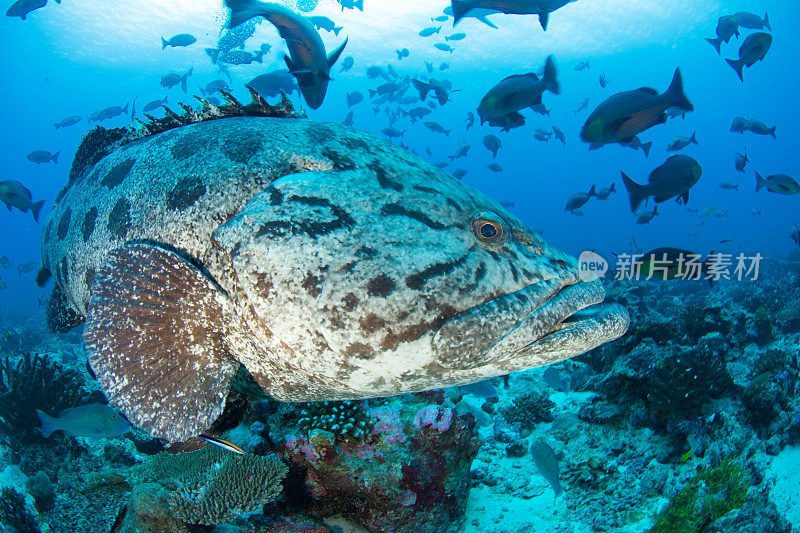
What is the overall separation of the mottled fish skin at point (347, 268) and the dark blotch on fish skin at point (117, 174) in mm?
254

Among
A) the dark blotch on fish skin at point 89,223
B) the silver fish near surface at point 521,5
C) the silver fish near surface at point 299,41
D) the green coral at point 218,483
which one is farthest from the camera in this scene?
the silver fish near surface at point 521,5

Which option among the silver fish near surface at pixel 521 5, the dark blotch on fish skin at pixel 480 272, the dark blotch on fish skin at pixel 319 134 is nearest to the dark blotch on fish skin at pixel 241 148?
the dark blotch on fish skin at pixel 319 134

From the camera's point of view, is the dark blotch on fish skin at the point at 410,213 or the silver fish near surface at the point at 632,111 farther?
the silver fish near surface at the point at 632,111

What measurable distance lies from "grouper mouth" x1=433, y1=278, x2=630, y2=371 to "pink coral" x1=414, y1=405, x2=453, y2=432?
53.4 inches

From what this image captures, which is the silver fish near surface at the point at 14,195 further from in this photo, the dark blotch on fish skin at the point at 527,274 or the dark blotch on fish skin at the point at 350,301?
the dark blotch on fish skin at the point at 527,274

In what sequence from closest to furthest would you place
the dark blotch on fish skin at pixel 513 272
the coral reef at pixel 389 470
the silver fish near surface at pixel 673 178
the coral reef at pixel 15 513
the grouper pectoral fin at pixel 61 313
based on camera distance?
the dark blotch on fish skin at pixel 513 272 → the coral reef at pixel 389 470 → the coral reef at pixel 15 513 → the grouper pectoral fin at pixel 61 313 → the silver fish near surface at pixel 673 178

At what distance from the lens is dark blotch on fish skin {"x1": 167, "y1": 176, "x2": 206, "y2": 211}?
2359 millimetres

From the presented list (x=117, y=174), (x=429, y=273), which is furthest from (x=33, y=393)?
(x=429, y=273)

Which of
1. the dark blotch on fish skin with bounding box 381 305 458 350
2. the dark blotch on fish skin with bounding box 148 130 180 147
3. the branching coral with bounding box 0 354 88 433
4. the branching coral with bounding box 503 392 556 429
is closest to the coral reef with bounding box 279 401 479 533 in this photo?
the dark blotch on fish skin with bounding box 381 305 458 350

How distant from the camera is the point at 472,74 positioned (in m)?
60.1

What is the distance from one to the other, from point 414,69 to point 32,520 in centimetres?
6015

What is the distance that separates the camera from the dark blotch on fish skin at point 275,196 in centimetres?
217

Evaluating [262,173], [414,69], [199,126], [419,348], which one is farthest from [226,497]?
[414,69]

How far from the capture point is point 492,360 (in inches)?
80.1
